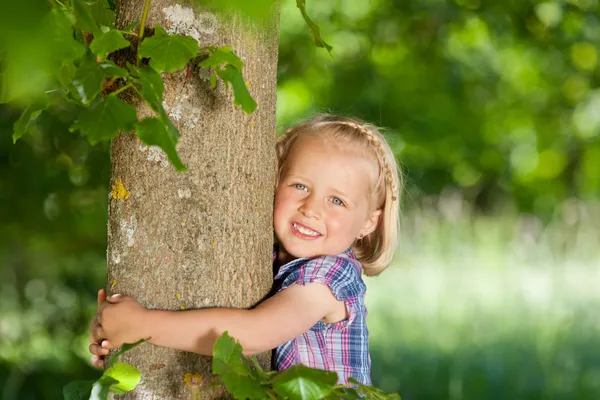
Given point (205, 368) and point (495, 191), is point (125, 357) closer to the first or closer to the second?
point (205, 368)

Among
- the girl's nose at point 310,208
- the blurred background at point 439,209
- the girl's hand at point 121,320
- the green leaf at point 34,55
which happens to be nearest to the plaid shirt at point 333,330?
the girl's nose at point 310,208

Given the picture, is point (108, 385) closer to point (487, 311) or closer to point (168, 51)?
point (168, 51)

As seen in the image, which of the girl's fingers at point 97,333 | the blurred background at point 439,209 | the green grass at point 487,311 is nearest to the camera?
the girl's fingers at point 97,333

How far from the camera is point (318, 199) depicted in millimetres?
1897

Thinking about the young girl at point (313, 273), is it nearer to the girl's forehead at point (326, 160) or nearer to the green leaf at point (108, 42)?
the girl's forehead at point (326, 160)

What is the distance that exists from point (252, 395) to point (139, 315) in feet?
1.01

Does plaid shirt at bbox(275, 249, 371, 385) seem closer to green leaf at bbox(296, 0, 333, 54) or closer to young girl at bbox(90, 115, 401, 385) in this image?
young girl at bbox(90, 115, 401, 385)

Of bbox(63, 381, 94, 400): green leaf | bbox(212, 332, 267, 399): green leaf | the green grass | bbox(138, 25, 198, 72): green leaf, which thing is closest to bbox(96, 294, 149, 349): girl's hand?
bbox(63, 381, 94, 400): green leaf

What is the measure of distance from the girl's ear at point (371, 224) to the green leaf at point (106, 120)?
98 centimetres

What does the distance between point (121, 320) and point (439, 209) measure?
5.72 m

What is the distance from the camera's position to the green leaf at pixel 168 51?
134 cm

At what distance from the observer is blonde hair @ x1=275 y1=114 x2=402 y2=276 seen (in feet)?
6.59

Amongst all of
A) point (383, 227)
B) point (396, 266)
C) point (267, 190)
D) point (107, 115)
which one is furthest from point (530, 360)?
point (107, 115)

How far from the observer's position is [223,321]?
4.99 feet
